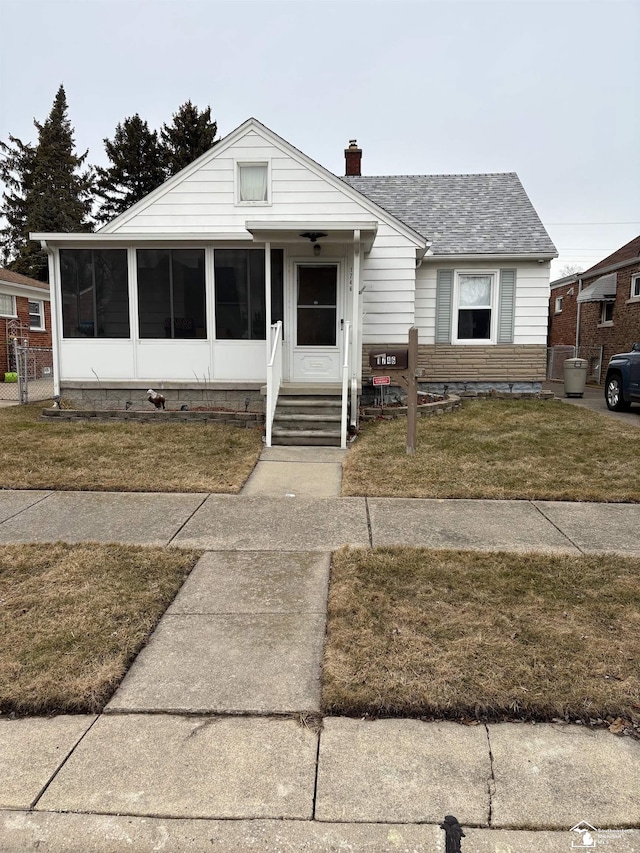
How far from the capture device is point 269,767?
240 centimetres

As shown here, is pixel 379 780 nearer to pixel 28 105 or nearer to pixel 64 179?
pixel 64 179

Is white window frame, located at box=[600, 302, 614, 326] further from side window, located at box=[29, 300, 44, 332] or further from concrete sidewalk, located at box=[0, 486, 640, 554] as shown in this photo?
side window, located at box=[29, 300, 44, 332]

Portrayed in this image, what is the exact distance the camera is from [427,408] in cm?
1090

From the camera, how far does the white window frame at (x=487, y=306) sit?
13.6 meters

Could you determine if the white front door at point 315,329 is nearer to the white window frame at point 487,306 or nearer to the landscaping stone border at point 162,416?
the landscaping stone border at point 162,416

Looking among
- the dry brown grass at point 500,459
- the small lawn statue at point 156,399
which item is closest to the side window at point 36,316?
the small lawn statue at point 156,399

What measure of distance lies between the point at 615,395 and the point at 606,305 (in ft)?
29.5

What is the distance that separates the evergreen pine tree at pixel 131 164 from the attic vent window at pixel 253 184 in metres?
28.5

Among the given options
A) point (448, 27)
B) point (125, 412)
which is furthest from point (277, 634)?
point (448, 27)

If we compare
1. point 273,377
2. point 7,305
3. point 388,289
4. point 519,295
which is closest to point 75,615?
point 273,377

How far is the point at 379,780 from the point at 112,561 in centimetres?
276

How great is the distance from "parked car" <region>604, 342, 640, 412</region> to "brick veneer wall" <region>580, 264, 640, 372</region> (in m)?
6.23

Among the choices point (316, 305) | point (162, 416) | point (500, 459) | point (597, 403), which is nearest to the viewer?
point (500, 459)

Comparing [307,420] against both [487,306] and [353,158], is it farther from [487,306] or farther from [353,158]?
[353,158]
